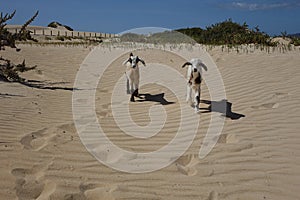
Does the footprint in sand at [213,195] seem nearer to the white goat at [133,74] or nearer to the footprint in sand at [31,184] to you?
the footprint in sand at [31,184]

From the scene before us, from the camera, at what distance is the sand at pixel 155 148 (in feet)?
10.6

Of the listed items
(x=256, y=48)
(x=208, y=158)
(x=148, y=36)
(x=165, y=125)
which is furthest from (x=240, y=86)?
(x=148, y=36)

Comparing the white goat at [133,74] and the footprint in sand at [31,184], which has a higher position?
the white goat at [133,74]

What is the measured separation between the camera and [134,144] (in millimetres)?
4504

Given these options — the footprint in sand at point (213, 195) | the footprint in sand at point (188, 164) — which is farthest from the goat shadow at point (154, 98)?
the footprint in sand at point (213, 195)

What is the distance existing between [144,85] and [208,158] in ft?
16.6

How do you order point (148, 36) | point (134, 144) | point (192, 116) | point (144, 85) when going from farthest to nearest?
point (148, 36), point (144, 85), point (192, 116), point (134, 144)

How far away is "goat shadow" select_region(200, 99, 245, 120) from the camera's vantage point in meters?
5.80

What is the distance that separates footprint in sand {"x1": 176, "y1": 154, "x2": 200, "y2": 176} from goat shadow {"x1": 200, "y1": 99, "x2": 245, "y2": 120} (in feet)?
6.06

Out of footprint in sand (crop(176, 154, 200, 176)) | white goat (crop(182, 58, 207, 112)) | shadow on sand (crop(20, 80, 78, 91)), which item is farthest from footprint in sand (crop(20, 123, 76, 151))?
shadow on sand (crop(20, 80, 78, 91))

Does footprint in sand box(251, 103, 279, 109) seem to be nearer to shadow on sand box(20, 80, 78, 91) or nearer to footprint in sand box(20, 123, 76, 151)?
footprint in sand box(20, 123, 76, 151)

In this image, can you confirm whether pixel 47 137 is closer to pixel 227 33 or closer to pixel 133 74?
pixel 133 74

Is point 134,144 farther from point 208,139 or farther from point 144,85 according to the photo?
point 144,85

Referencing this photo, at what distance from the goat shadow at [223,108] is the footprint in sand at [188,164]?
1848 mm
